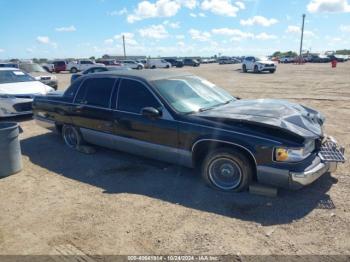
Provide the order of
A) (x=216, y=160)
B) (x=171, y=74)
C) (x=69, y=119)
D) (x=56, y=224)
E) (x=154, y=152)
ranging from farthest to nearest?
(x=69, y=119)
(x=171, y=74)
(x=154, y=152)
(x=216, y=160)
(x=56, y=224)

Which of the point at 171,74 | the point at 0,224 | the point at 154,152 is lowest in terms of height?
the point at 0,224

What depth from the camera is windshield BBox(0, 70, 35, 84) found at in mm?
10167

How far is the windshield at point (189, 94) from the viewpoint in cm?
495

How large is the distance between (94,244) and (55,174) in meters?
2.37

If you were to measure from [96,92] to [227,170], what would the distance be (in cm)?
288

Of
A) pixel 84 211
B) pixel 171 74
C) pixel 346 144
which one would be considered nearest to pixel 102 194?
pixel 84 211

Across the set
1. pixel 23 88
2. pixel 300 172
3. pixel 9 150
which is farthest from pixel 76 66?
pixel 300 172

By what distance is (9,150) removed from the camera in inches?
208

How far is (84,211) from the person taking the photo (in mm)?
4145

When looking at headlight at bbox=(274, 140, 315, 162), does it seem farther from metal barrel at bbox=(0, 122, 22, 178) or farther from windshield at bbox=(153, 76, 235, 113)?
metal barrel at bbox=(0, 122, 22, 178)

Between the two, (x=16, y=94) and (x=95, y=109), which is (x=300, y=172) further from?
(x=16, y=94)

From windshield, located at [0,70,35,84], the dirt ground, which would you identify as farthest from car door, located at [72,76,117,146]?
windshield, located at [0,70,35,84]

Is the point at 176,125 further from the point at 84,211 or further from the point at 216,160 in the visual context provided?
the point at 84,211

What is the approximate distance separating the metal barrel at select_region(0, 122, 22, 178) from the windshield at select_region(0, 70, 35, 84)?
5.33 m
